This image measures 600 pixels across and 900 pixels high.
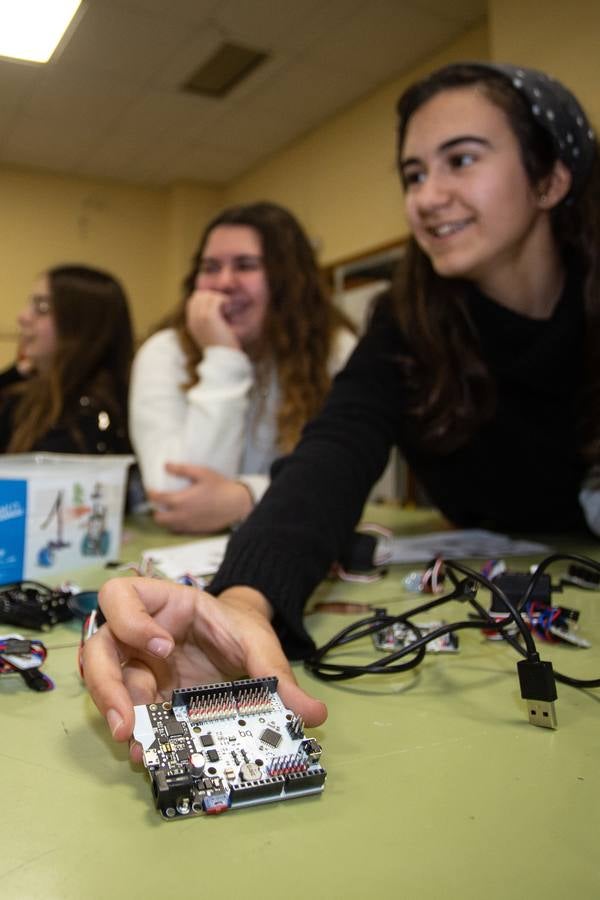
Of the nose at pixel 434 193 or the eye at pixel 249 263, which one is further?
the eye at pixel 249 263

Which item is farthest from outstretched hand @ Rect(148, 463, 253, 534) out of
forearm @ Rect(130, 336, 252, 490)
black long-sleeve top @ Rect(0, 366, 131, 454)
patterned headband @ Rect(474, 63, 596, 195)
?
patterned headband @ Rect(474, 63, 596, 195)

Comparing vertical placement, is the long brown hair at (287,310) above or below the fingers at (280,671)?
above

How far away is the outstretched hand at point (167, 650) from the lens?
0.39 m

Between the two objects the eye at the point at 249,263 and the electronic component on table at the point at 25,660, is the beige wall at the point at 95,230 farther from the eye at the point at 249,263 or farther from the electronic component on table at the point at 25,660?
the electronic component on table at the point at 25,660

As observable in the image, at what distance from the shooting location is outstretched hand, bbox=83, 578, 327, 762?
0.39 metres

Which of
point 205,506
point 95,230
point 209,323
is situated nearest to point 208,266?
point 209,323

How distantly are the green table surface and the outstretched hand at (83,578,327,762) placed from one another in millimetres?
36

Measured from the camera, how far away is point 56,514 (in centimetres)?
82

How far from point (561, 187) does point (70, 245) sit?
34.4 inches

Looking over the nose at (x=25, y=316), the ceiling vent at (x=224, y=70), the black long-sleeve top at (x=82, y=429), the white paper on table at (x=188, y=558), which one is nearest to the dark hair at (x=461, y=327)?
the ceiling vent at (x=224, y=70)

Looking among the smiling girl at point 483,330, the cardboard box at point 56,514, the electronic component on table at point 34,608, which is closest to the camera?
the electronic component on table at point 34,608

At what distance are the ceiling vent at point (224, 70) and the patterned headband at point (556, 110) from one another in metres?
0.29

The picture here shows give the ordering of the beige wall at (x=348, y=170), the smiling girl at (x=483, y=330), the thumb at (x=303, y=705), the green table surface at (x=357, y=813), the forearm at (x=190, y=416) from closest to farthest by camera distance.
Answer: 1. the green table surface at (x=357, y=813)
2. the thumb at (x=303, y=705)
3. the smiling girl at (x=483, y=330)
4. the beige wall at (x=348, y=170)
5. the forearm at (x=190, y=416)

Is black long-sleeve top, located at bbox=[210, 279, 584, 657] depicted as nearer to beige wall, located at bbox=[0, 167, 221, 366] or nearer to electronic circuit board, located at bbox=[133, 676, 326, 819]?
electronic circuit board, located at bbox=[133, 676, 326, 819]
